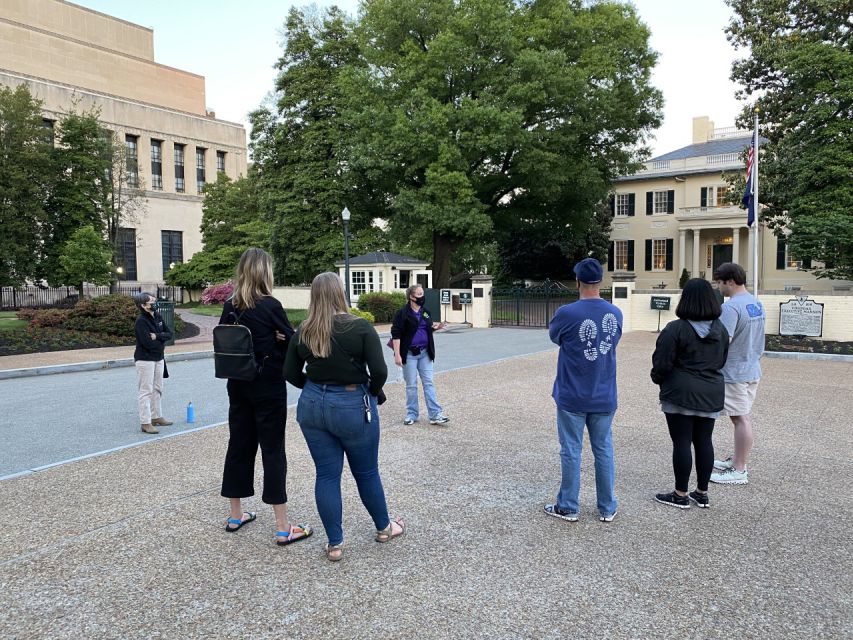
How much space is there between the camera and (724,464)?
19.9ft

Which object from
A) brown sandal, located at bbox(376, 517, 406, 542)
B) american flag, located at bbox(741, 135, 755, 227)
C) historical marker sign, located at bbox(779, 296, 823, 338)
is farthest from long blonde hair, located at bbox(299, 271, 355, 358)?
historical marker sign, located at bbox(779, 296, 823, 338)

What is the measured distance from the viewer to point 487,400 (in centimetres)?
976

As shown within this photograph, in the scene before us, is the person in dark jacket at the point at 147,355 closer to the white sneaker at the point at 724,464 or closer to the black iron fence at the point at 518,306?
the white sneaker at the point at 724,464

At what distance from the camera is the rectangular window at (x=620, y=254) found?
49.7m

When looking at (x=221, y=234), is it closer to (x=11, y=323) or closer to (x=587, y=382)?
(x=11, y=323)

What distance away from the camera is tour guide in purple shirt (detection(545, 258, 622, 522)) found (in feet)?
Result: 14.8

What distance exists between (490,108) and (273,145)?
1482 cm

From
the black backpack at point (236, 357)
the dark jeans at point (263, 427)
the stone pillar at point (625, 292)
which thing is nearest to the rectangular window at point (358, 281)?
the stone pillar at point (625, 292)

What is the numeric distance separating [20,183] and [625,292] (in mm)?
26924

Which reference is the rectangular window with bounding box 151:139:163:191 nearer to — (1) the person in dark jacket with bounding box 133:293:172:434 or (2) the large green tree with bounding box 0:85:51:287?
(2) the large green tree with bounding box 0:85:51:287

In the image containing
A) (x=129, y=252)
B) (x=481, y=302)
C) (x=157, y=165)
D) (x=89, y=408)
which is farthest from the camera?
(x=157, y=165)

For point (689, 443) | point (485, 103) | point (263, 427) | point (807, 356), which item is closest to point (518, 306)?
point (485, 103)

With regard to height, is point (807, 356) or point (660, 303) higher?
point (660, 303)

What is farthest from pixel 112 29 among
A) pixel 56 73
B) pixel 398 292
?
pixel 398 292
